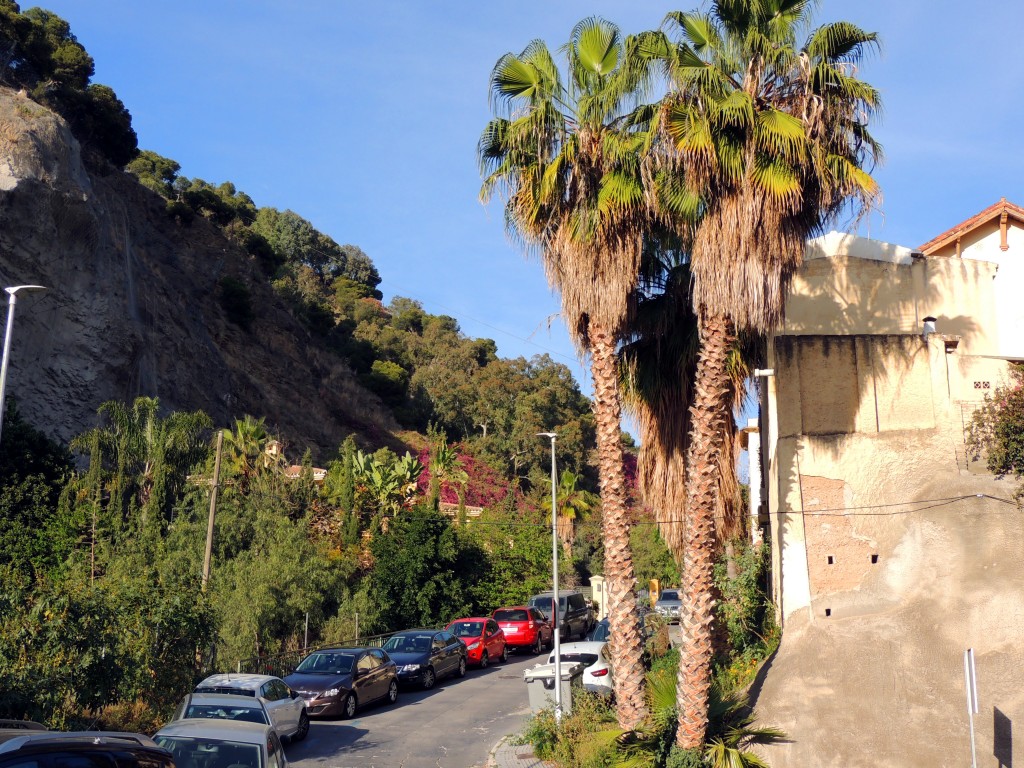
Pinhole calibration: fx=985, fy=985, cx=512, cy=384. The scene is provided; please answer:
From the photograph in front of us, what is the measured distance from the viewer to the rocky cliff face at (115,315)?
39.9 m

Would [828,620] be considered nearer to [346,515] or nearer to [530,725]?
[530,725]

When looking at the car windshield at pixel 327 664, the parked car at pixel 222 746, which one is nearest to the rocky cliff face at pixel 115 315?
the car windshield at pixel 327 664

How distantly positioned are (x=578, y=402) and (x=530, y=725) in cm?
6163

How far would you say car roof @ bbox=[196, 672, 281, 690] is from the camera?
16.7 metres

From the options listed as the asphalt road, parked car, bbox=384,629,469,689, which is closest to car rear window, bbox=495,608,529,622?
parked car, bbox=384,629,469,689

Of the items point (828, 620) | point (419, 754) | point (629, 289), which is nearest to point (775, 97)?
point (629, 289)

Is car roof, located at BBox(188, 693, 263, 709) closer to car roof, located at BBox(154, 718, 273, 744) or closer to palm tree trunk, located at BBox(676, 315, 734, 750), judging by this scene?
car roof, located at BBox(154, 718, 273, 744)

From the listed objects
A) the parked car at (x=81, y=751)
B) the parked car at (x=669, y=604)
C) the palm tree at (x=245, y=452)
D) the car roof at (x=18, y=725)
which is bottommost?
the parked car at (x=669, y=604)

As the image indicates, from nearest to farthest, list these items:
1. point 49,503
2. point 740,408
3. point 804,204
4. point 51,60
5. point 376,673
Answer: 1. point 804,204
2. point 740,408
3. point 376,673
4. point 49,503
5. point 51,60

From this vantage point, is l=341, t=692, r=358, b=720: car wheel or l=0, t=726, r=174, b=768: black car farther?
l=341, t=692, r=358, b=720: car wheel

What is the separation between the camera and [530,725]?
17.3 metres

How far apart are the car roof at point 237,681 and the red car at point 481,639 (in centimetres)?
1312

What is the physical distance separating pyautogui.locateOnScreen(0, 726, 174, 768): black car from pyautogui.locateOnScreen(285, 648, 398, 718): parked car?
1310 centimetres

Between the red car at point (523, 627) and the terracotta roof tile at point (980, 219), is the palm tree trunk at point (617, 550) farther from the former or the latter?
the red car at point (523, 627)
